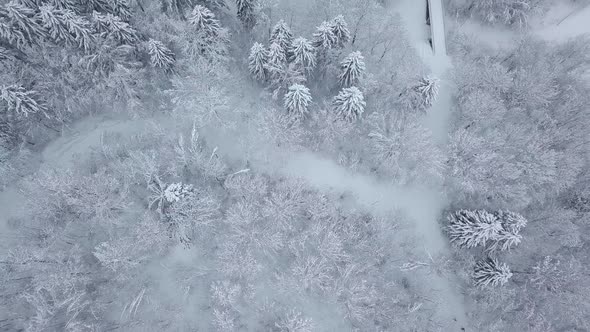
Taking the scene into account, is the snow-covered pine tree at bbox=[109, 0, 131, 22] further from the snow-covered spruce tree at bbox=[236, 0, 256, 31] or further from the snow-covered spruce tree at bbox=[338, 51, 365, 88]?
the snow-covered spruce tree at bbox=[338, 51, 365, 88]

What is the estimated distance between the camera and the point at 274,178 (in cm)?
3516

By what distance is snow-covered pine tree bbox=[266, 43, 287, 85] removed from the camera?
31156mm

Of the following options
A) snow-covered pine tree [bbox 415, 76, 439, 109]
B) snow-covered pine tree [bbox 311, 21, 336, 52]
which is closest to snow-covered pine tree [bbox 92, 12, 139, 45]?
snow-covered pine tree [bbox 311, 21, 336, 52]

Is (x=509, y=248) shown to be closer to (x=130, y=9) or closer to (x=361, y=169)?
(x=361, y=169)

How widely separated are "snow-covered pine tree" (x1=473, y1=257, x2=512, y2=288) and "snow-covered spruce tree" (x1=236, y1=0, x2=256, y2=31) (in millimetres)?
32754

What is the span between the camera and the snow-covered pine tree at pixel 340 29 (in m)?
31.5

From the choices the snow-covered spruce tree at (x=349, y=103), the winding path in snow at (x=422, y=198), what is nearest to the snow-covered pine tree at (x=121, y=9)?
the winding path in snow at (x=422, y=198)

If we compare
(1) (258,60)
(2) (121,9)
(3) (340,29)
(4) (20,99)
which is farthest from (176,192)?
(3) (340,29)

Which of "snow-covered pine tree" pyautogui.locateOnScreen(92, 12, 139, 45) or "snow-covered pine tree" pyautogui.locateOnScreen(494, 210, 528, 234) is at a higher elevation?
"snow-covered pine tree" pyautogui.locateOnScreen(92, 12, 139, 45)

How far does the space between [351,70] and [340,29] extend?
387 cm

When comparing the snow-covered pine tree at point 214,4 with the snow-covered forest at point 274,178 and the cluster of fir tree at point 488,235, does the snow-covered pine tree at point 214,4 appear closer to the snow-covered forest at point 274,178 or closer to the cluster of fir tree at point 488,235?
the snow-covered forest at point 274,178

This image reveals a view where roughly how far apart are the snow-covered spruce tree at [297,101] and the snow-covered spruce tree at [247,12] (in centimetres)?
933

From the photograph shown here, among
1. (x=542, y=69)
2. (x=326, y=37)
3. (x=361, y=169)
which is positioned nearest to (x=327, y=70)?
(x=326, y=37)

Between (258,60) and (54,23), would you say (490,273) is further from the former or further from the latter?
(54,23)
